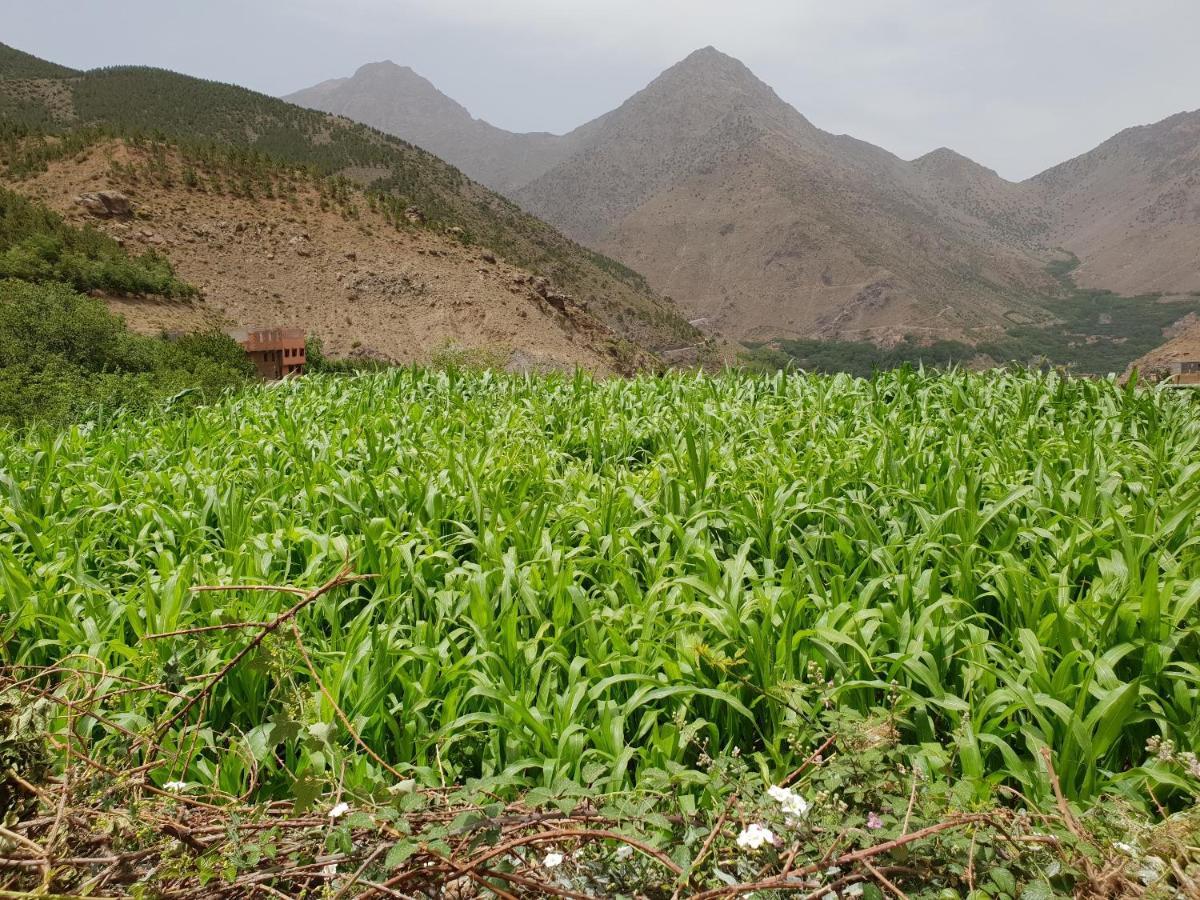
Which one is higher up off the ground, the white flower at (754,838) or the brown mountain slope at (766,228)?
the brown mountain slope at (766,228)

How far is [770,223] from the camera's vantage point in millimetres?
113938

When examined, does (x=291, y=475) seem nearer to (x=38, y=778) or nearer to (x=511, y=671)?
(x=511, y=671)

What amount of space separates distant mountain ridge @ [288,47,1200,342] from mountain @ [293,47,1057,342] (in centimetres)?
37

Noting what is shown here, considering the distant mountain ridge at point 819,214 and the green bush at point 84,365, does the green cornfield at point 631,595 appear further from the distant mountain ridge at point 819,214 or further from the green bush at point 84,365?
the distant mountain ridge at point 819,214

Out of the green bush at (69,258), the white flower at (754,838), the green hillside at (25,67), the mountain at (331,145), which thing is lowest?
the white flower at (754,838)

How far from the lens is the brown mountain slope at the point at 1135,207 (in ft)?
430

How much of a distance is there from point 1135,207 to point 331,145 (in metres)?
186

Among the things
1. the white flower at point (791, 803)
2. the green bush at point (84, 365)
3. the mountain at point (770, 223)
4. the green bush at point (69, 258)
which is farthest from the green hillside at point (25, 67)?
the mountain at point (770, 223)

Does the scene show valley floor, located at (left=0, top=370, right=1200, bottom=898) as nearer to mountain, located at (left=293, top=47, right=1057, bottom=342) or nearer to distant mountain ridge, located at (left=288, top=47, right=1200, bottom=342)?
mountain, located at (left=293, top=47, right=1057, bottom=342)

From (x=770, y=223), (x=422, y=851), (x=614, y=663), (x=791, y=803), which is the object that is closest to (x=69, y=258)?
(x=614, y=663)

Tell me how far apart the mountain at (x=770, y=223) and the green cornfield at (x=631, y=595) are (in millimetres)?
91630

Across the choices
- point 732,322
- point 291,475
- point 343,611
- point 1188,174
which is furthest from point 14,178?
point 1188,174

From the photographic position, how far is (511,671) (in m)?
2.02

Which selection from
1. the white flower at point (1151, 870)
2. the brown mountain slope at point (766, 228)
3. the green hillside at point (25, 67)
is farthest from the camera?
the brown mountain slope at point (766, 228)
